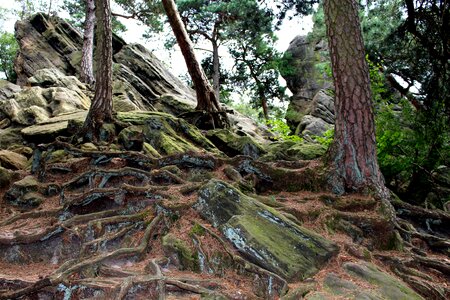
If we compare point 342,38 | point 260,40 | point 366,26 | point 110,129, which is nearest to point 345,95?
point 342,38

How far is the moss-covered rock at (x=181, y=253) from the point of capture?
414 cm

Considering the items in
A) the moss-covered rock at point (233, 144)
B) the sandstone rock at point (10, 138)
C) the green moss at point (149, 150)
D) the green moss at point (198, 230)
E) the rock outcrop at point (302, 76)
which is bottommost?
the sandstone rock at point (10, 138)

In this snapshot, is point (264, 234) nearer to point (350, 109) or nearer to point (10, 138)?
point (350, 109)

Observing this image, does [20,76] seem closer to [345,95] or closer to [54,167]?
[54,167]

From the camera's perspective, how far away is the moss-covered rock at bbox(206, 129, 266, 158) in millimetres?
9391

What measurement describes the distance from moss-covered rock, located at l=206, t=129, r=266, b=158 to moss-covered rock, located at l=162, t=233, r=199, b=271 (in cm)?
512

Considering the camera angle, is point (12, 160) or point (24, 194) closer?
point (24, 194)

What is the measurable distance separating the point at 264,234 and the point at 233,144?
545cm

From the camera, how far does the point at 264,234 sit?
14.4 ft

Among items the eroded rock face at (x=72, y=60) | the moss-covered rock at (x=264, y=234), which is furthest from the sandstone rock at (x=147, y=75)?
the moss-covered rock at (x=264, y=234)

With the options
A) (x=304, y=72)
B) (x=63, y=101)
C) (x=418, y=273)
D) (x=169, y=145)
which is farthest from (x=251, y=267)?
(x=304, y=72)

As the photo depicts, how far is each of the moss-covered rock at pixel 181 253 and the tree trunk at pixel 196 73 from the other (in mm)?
6969

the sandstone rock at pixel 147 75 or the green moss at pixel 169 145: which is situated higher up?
the sandstone rock at pixel 147 75

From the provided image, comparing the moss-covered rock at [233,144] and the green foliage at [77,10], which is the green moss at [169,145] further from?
the green foliage at [77,10]
